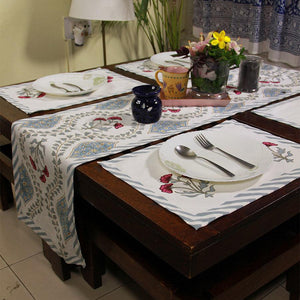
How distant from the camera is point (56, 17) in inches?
114

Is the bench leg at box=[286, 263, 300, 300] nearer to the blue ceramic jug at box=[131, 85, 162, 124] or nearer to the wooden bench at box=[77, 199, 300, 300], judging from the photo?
the wooden bench at box=[77, 199, 300, 300]

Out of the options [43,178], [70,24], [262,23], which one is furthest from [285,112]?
[70,24]

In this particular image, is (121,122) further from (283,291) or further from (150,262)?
(283,291)

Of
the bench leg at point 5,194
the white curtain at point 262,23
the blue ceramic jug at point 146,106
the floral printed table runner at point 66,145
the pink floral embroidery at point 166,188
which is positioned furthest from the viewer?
the white curtain at point 262,23

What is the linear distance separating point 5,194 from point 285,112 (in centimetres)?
134

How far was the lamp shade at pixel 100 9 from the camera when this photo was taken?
247cm

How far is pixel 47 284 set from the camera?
158cm

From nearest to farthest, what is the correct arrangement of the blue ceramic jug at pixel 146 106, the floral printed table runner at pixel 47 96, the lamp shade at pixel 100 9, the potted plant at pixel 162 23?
1. the blue ceramic jug at pixel 146 106
2. the floral printed table runner at pixel 47 96
3. the lamp shade at pixel 100 9
4. the potted plant at pixel 162 23

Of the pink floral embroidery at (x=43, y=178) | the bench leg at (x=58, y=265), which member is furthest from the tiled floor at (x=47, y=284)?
the pink floral embroidery at (x=43, y=178)

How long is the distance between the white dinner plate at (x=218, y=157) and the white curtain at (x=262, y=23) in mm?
1615

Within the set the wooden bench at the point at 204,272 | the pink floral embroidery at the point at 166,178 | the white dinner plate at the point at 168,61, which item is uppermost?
the white dinner plate at the point at 168,61

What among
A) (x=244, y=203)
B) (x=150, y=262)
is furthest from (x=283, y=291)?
(x=244, y=203)

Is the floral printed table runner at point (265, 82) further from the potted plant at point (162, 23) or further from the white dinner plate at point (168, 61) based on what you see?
the potted plant at point (162, 23)

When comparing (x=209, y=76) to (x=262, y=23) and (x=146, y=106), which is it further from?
(x=262, y=23)
